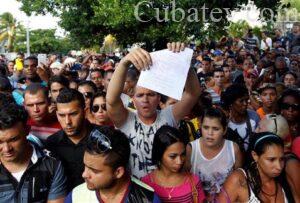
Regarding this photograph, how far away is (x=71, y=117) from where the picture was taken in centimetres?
341

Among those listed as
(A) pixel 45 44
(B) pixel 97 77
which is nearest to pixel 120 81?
(B) pixel 97 77

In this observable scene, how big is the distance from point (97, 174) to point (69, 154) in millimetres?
710

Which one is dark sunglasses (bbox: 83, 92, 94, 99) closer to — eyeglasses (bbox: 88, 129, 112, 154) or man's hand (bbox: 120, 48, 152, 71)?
man's hand (bbox: 120, 48, 152, 71)

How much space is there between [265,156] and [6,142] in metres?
1.71

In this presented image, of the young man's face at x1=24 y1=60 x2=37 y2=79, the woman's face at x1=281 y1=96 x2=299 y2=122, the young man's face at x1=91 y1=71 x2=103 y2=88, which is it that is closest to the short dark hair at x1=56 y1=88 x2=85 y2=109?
the woman's face at x1=281 y1=96 x2=299 y2=122

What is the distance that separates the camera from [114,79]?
3205 millimetres

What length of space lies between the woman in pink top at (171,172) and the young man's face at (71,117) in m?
0.60

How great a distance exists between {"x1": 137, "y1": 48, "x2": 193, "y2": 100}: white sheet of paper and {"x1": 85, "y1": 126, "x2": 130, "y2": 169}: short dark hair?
422mm

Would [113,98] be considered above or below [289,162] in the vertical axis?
above

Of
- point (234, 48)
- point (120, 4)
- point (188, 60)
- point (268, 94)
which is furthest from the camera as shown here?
point (234, 48)

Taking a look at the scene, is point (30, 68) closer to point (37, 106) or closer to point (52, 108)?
point (52, 108)

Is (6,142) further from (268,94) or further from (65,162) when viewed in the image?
(268,94)

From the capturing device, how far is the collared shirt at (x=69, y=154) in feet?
10.5

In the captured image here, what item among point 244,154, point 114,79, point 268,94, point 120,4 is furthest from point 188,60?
point 120,4
